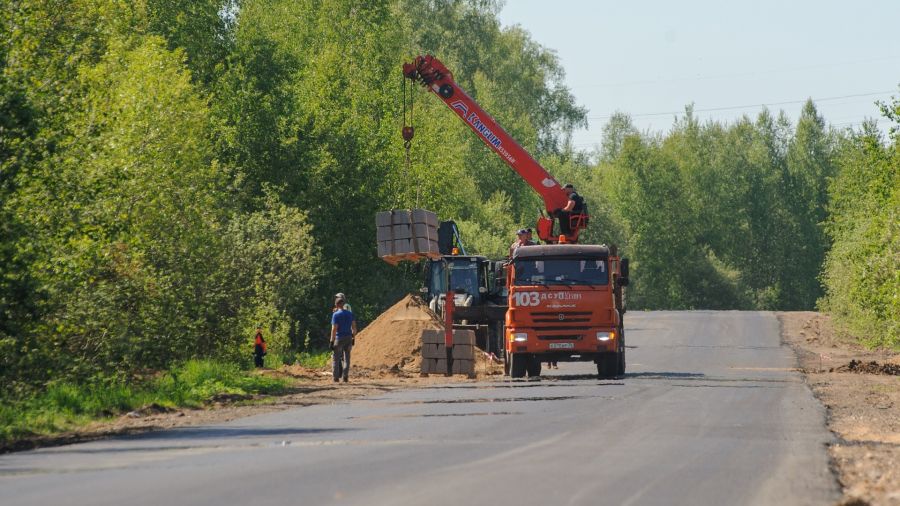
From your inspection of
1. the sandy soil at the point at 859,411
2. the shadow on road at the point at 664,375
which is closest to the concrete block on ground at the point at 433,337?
the shadow on road at the point at 664,375

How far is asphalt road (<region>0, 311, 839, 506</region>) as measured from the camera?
11609mm

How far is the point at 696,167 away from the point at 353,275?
73725 millimetres

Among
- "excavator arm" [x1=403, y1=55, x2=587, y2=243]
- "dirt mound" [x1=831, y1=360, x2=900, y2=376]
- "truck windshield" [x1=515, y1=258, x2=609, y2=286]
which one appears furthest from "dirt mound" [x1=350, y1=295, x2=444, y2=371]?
"dirt mound" [x1=831, y1=360, x2=900, y2=376]

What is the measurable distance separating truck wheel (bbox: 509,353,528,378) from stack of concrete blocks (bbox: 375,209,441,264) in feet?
25.0

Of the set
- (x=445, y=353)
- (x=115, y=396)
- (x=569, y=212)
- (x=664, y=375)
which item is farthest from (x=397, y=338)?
(x=115, y=396)

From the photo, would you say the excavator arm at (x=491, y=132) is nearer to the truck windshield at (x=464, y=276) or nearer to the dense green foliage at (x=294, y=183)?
the truck windshield at (x=464, y=276)

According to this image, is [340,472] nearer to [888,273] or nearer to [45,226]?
[45,226]

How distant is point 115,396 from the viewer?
79.3ft

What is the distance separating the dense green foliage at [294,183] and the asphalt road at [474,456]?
5.97 meters

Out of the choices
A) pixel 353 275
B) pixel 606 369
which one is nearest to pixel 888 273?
pixel 606 369

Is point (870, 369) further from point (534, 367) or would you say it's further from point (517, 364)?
point (517, 364)

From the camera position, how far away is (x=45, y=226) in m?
Result: 24.0

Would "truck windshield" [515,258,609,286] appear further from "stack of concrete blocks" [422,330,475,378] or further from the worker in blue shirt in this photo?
the worker in blue shirt

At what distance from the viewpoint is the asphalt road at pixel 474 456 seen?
11609mm
